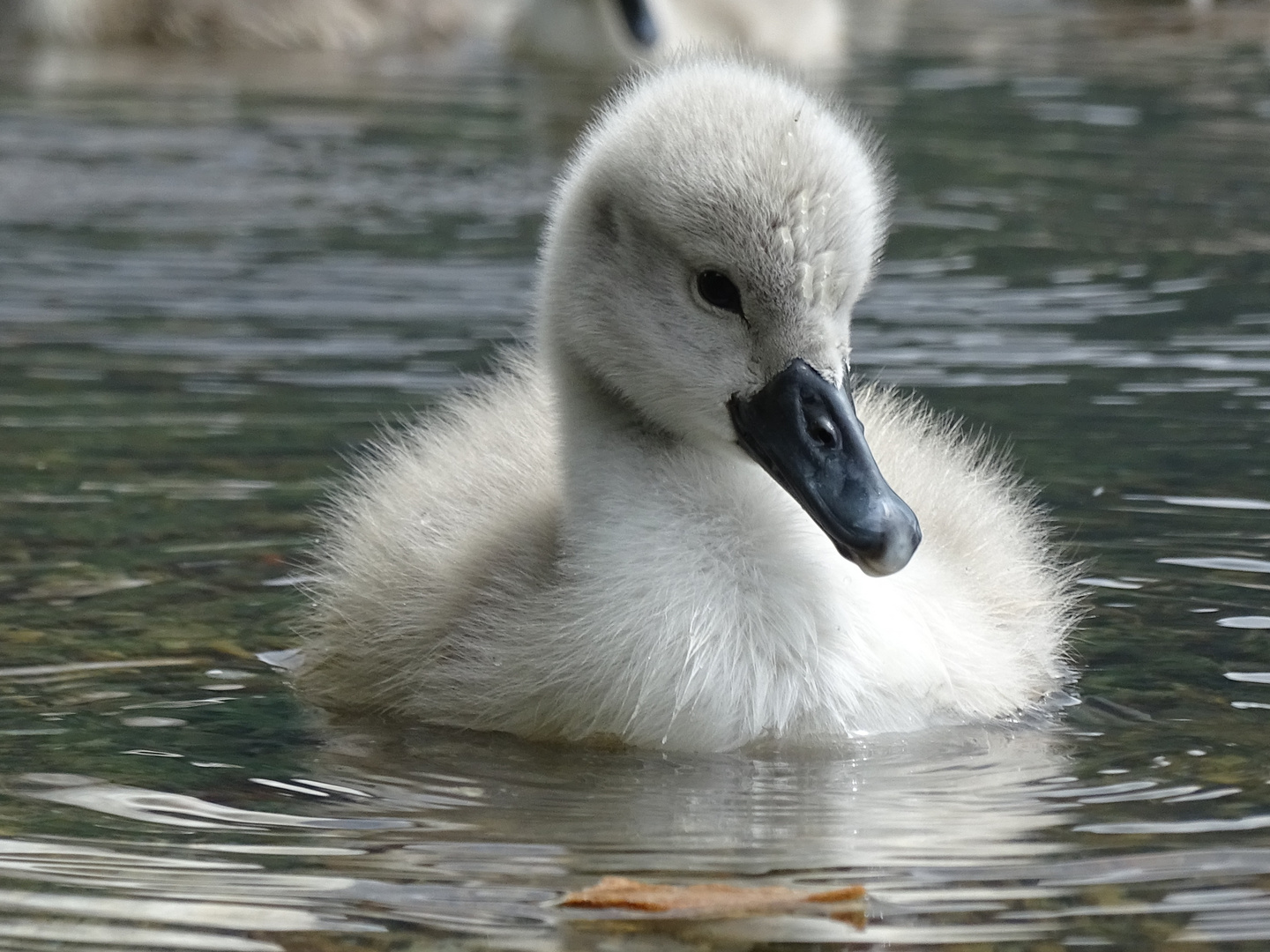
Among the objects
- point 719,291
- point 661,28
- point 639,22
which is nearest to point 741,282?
point 719,291

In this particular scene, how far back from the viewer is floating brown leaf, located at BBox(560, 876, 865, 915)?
151 inches

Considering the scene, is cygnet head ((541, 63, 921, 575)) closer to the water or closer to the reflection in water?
the reflection in water

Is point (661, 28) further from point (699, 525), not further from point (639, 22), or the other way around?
point (699, 525)

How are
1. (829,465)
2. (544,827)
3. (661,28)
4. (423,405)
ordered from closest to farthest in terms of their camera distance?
(544,827) → (829,465) → (423,405) → (661,28)

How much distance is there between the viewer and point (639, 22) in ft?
52.4

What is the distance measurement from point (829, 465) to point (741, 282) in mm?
388

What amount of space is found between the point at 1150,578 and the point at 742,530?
1315 millimetres

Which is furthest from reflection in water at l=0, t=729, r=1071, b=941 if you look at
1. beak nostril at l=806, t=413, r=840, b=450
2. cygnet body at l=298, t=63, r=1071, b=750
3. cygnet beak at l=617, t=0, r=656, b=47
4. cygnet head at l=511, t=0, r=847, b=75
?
cygnet head at l=511, t=0, r=847, b=75

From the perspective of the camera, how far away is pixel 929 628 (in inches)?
196

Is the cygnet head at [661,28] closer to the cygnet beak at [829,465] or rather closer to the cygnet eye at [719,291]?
the cygnet eye at [719,291]

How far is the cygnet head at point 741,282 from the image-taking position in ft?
15.6

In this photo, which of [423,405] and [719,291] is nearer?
[719,291]

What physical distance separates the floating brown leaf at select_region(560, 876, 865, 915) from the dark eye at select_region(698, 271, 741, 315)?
1.35 m

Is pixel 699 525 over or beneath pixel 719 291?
beneath
